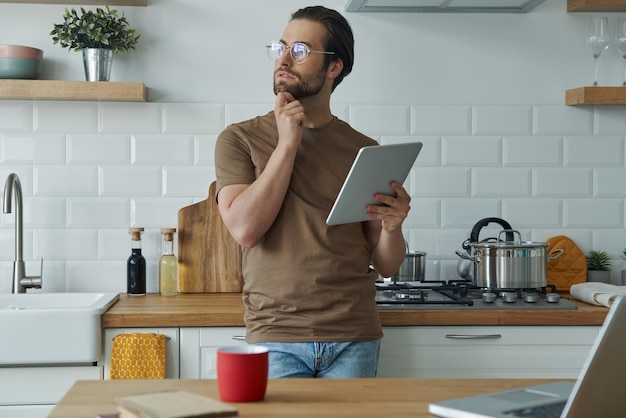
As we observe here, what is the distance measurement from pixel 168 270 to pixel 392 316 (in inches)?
37.0

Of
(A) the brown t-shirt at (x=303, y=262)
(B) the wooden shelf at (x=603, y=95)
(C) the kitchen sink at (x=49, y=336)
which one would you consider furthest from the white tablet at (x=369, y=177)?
(B) the wooden shelf at (x=603, y=95)

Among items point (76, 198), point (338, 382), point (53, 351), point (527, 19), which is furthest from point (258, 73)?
point (338, 382)

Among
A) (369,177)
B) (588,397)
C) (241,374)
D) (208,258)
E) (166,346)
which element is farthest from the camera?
(208,258)

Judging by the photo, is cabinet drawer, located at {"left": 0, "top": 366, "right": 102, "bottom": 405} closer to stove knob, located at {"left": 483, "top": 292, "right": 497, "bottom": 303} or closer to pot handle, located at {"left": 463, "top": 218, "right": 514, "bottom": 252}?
stove knob, located at {"left": 483, "top": 292, "right": 497, "bottom": 303}

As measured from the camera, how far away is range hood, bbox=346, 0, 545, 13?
3289mm

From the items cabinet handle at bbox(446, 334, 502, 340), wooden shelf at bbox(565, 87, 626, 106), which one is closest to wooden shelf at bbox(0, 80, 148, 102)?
cabinet handle at bbox(446, 334, 502, 340)

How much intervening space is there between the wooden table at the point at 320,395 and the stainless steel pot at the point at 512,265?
1322mm

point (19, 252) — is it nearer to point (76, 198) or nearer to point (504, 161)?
point (76, 198)

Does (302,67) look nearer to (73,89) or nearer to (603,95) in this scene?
(73,89)

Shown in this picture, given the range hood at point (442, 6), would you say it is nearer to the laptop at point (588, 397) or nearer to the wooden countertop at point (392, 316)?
the wooden countertop at point (392, 316)

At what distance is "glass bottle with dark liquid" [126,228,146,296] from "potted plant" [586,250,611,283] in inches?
69.2

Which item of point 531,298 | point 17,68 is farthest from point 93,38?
point 531,298

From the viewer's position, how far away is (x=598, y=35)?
3.41m

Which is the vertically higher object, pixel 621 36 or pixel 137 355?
pixel 621 36
